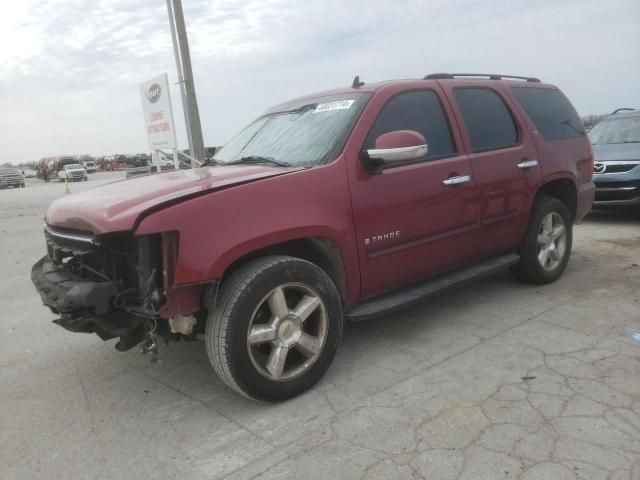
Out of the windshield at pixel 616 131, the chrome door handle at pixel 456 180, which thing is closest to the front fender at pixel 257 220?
the chrome door handle at pixel 456 180

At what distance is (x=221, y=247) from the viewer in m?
2.71

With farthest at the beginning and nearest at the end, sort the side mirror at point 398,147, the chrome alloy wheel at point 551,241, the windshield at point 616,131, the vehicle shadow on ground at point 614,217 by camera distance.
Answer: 1. the windshield at point 616,131
2. the vehicle shadow on ground at point 614,217
3. the chrome alloy wheel at point 551,241
4. the side mirror at point 398,147

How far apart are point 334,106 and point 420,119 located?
644 mm

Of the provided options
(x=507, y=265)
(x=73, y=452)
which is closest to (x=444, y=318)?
(x=507, y=265)

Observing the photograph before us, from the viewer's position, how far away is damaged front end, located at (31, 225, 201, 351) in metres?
2.65

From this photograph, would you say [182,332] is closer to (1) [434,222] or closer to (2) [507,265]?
(1) [434,222]

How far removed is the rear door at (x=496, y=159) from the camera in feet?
13.4

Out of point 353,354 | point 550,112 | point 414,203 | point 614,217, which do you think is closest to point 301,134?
point 414,203

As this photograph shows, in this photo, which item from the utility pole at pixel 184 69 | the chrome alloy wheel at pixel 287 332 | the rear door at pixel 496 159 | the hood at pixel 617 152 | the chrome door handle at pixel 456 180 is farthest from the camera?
the utility pole at pixel 184 69

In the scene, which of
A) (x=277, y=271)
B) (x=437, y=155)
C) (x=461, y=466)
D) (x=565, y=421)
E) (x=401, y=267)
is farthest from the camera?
(x=437, y=155)

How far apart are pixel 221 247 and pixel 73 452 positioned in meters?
1.29

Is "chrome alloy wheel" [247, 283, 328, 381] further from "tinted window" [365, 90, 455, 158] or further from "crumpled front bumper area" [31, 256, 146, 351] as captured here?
"tinted window" [365, 90, 455, 158]

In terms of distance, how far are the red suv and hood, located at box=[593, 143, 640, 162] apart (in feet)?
13.6

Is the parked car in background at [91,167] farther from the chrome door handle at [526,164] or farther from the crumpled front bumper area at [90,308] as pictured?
the crumpled front bumper area at [90,308]
